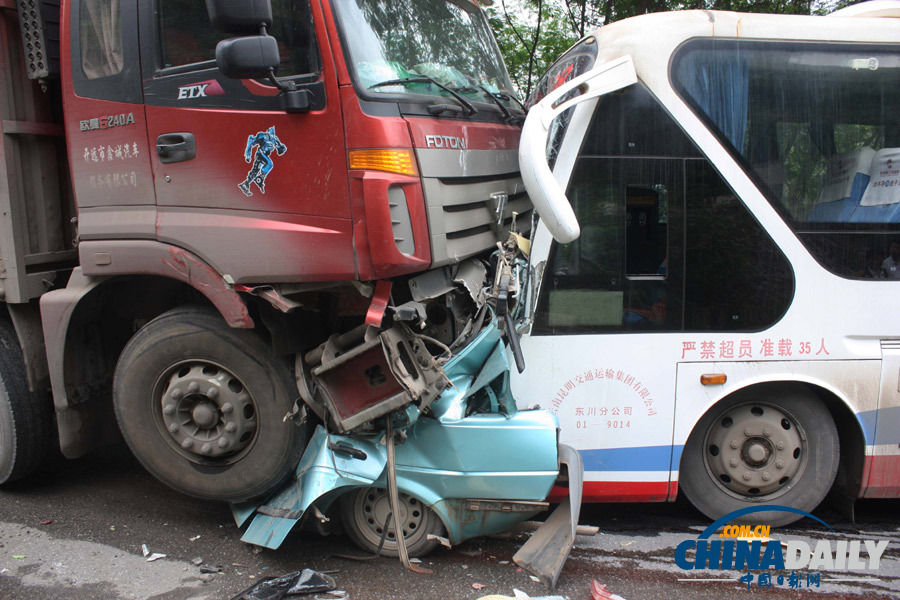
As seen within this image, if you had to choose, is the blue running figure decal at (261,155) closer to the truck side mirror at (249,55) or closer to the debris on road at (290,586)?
the truck side mirror at (249,55)

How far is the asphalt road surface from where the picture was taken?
3301 mm

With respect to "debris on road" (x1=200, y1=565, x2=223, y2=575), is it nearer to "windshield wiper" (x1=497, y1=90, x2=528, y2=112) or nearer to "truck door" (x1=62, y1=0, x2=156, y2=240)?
"truck door" (x1=62, y1=0, x2=156, y2=240)

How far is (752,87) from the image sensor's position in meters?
3.69

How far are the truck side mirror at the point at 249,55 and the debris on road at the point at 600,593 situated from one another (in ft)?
9.06

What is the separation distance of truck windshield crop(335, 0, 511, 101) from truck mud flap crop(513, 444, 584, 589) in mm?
1990

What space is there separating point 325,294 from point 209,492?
119 cm

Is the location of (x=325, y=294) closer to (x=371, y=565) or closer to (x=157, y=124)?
(x=157, y=124)

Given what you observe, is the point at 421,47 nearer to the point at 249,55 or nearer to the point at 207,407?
the point at 249,55

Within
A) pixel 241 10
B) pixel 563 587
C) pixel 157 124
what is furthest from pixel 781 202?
pixel 157 124

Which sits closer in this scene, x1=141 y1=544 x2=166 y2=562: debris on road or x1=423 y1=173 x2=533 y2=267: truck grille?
x1=423 y1=173 x2=533 y2=267: truck grille

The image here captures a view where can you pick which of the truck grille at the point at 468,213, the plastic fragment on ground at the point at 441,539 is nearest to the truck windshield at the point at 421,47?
the truck grille at the point at 468,213

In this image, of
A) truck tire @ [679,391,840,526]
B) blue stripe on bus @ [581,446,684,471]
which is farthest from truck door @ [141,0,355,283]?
truck tire @ [679,391,840,526]

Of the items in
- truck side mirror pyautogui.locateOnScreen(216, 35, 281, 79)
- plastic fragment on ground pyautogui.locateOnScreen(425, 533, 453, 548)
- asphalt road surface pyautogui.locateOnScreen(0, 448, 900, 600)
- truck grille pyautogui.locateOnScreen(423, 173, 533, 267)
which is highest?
truck side mirror pyautogui.locateOnScreen(216, 35, 281, 79)

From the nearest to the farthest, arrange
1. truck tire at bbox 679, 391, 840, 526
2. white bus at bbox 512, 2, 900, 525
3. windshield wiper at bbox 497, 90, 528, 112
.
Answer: white bus at bbox 512, 2, 900, 525
truck tire at bbox 679, 391, 840, 526
windshield wiper at bbox 497, 90, 528, 112
